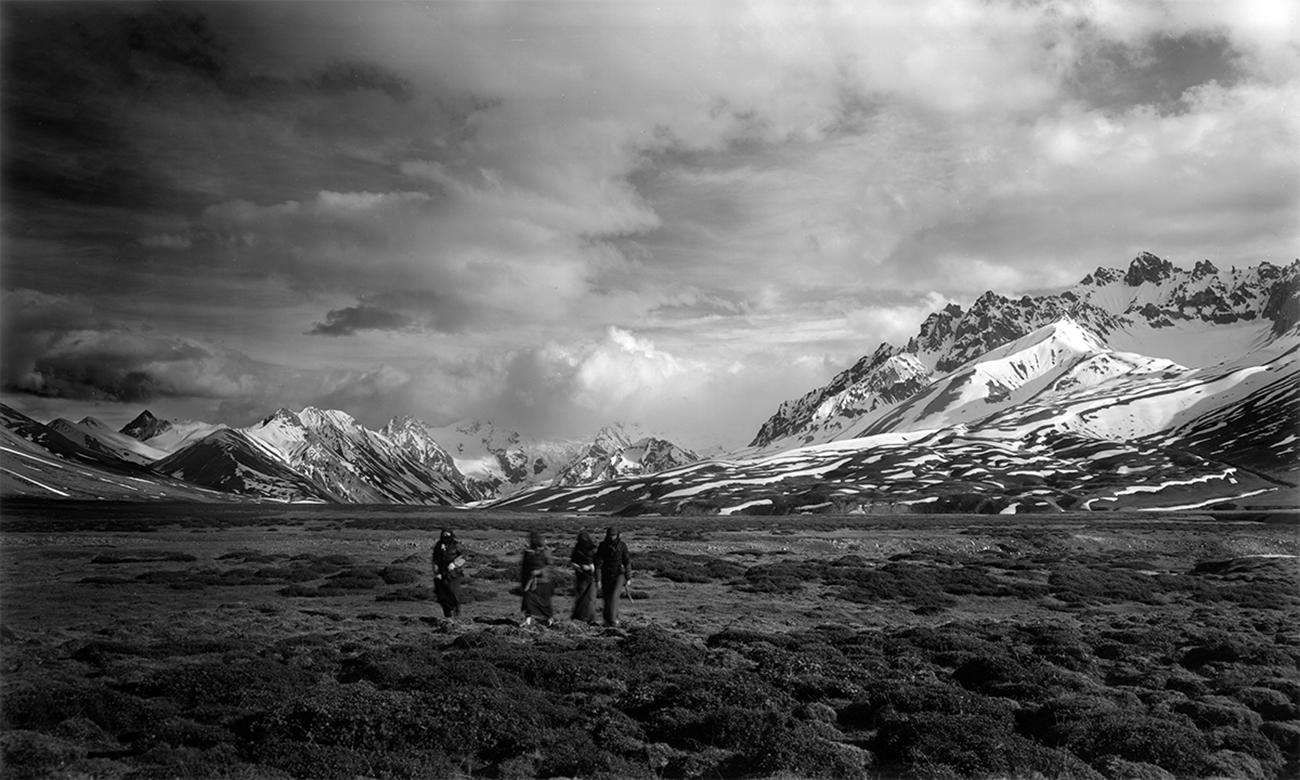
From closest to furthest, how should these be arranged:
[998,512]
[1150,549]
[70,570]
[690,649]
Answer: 1. [690,649]
2. [70,570]
3. [1150,549]
4. [998,512]

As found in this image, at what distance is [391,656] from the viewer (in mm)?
23516

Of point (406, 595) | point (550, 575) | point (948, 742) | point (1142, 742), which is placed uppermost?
point (550, 575)

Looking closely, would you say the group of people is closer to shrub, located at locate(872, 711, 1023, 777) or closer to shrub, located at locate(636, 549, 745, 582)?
shrub, located at locate(872, 711, 1023, 777)

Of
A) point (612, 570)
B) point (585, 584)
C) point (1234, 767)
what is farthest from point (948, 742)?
point (585, 584)

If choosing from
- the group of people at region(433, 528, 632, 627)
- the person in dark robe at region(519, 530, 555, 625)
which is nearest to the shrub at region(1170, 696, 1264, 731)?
the group of people at region(433, 528, 632, 627)

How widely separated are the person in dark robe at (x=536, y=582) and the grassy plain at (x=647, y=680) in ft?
3.19

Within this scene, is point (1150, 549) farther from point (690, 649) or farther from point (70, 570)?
point (70, 570)

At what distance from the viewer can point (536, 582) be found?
30.8 meters

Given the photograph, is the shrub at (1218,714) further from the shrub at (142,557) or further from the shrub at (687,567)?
the shrub at (142,557)

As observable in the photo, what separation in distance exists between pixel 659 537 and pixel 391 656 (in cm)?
6566

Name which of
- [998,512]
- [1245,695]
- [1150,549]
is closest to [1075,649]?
[1245,695]

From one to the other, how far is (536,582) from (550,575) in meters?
0.61

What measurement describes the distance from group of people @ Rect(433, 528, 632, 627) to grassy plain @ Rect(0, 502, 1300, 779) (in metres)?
1.12

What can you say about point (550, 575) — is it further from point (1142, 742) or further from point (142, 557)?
point (142, 557)
